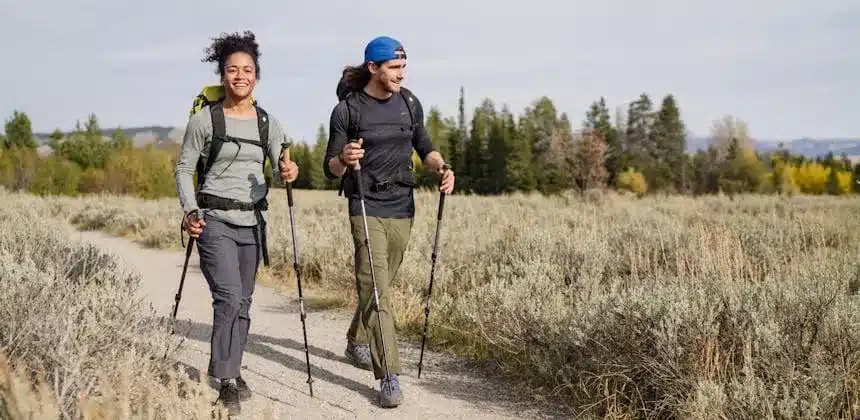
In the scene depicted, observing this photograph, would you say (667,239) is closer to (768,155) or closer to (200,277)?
(200,277)

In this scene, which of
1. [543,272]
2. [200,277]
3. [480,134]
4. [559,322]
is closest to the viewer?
[559,322]

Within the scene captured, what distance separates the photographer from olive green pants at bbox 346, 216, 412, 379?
525 centimetres

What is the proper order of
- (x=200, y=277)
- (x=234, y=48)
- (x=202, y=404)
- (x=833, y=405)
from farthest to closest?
(x=200, y=277) → (x=234, y=48) → (x=833, y=405) → (x=202, y=404)

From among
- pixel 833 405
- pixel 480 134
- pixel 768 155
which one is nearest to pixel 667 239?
pixel 833 405

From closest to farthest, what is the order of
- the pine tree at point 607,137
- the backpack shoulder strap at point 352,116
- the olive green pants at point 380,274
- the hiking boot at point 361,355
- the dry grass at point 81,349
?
the dry grass at point 81,349
the olive green pants at point 380,274
the backpack shoulder strap at point 352,116
the hiking boot at point 361,355
the pine tree at point 607,137

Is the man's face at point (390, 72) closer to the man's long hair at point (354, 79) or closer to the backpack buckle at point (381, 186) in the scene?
the man's long hair at point (354, 79)

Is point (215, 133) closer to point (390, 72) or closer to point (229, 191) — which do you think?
point (229, 191)

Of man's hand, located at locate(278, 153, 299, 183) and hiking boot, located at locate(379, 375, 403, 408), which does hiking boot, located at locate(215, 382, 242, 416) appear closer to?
hiking boot, located at locate(379, 375, 403, 408)

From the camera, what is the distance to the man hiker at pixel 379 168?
17.2 feet

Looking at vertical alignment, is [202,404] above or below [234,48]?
below

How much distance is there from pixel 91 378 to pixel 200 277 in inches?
315

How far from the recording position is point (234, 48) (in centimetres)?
501

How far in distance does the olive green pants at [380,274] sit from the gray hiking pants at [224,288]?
2.82 feet

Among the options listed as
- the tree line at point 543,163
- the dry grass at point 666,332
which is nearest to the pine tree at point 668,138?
the tree line at point 543,163
